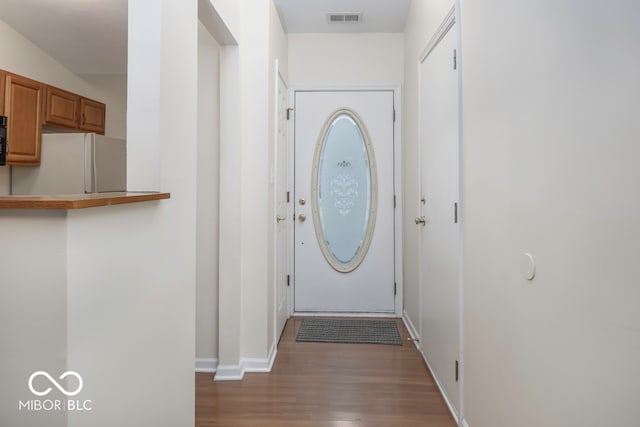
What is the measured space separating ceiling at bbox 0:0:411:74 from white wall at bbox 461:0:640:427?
1.81m

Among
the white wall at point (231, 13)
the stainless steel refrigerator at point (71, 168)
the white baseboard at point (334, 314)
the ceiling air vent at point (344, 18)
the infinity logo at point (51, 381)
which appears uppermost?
the ceiling air vent at point (344, 18)

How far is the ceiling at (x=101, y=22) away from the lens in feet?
9.46

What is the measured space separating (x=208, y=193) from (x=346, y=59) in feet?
6.69

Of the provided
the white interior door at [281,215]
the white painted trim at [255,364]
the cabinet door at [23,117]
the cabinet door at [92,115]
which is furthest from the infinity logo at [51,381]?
the cabinet door at [92,115]

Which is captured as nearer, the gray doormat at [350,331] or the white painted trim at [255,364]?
the white painted trim at [255,364]

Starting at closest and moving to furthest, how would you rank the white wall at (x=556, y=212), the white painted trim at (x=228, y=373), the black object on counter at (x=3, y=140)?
the white wall at (x=556, y=212) < the white painted trim at (x=228, y=373) < the black object on counter at (x=3, y=140)

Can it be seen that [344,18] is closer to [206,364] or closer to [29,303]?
[206,364]

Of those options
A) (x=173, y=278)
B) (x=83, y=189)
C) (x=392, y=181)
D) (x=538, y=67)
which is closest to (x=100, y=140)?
(x=83, y=189)

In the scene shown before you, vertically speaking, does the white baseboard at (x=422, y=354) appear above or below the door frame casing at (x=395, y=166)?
below

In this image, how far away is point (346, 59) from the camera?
373 centimetres

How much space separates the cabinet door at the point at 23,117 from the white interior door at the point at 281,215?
1.86 m

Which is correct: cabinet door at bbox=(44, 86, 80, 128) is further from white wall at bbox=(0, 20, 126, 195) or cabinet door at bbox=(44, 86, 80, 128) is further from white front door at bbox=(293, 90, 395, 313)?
white front door at bbox=(293, 90, 395, 313)

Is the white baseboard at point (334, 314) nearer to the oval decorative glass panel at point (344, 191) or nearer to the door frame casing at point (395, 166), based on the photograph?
the door frame casing at point (395, 166)

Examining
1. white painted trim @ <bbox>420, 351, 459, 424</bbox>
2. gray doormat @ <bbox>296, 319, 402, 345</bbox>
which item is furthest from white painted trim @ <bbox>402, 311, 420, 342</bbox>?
white painted trim @ <bbox>420, 351, 459, 424</bbox>
